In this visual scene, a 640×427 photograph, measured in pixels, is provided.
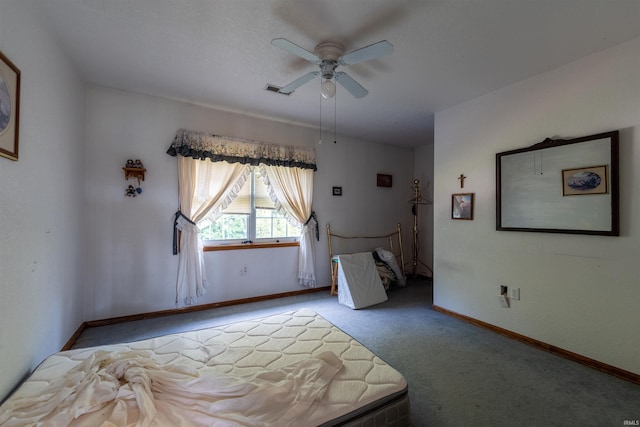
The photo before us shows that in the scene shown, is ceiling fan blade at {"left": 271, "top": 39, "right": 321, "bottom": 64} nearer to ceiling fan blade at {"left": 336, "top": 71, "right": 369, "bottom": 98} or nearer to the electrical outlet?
ceiling fan blade at {"left": 336, "top": 71, "right": 369, "bottom": 98}

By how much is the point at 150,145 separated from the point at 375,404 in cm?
330

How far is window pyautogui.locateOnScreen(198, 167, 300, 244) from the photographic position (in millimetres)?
3404

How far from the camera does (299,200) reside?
3820 mm

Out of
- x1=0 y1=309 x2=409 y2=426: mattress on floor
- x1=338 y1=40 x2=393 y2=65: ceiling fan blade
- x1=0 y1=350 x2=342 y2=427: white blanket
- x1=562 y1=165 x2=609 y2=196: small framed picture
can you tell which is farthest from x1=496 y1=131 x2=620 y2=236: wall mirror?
x1=0 y1=350 x2=342 y2=427: white blanket

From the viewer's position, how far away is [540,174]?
2400 millimetres

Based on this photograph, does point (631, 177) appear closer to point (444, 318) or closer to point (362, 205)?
point (444, 318)

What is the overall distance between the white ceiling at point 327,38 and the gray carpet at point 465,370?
8.45 feet

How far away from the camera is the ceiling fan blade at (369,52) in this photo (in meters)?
1.62

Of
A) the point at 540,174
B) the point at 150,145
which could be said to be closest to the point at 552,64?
the point at 540,174

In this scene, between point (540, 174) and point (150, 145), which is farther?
point (150, 145)

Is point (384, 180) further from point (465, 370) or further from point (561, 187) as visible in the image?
point (465, 370)

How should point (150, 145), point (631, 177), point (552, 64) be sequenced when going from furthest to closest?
point (150, 145), point (552, 64), point (631, 177)

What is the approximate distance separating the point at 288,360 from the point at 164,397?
0.65m

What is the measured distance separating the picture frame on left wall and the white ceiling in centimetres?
60
